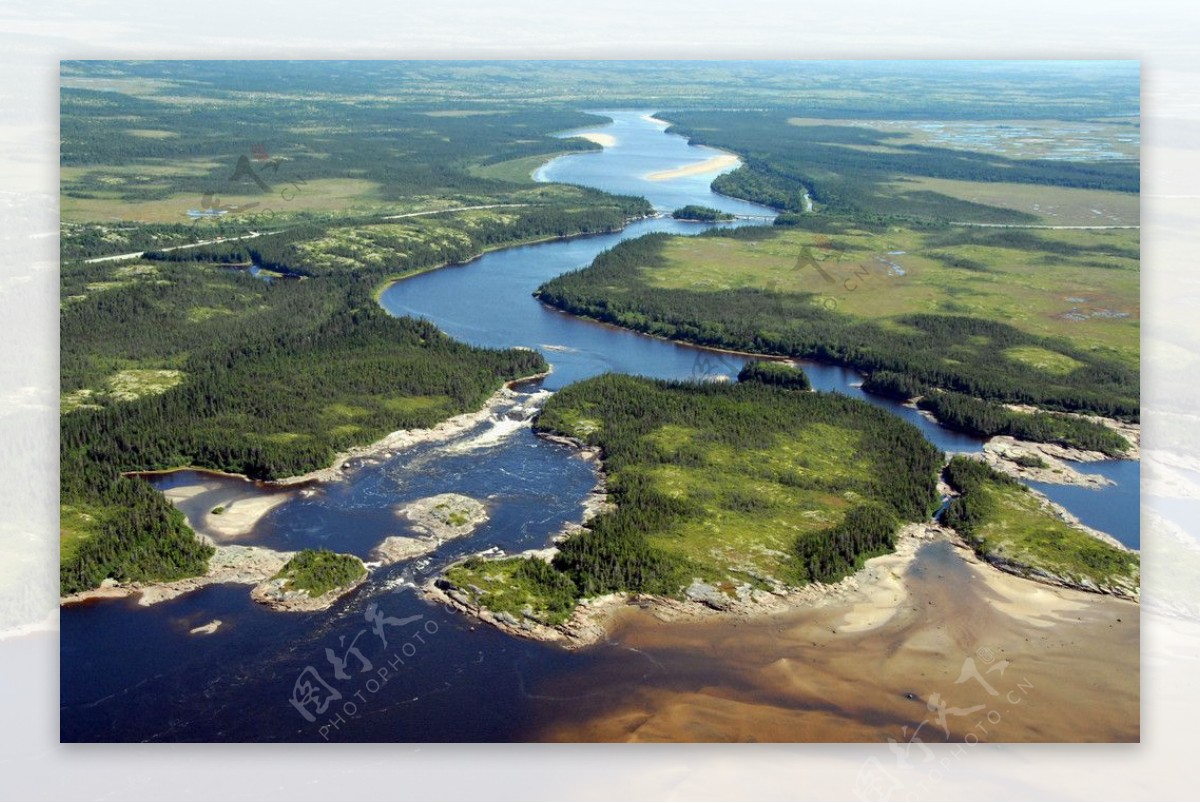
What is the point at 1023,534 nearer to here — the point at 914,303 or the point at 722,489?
the point at 722,489

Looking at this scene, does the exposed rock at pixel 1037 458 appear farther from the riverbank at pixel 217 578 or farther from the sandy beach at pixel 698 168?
the sandy beach at pixel 698 168

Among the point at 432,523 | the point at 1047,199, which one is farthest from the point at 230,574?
Result: the point at 1047,199

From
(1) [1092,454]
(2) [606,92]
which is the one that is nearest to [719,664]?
(1) [1092,454]

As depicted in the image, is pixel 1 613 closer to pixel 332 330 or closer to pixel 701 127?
pixel 332 330

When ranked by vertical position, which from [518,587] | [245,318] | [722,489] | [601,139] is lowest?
[518,587]

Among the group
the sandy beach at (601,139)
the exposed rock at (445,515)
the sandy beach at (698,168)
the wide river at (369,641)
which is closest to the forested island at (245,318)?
the wide river at (369,641)

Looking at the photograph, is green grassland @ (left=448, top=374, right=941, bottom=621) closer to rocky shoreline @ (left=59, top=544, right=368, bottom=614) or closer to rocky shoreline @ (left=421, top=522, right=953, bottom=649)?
rocky shoreline @ (left=421, top=522, right=953, bottom=649)
